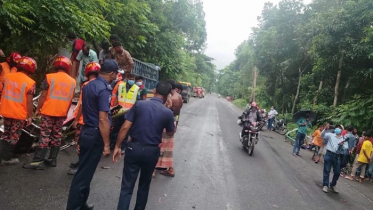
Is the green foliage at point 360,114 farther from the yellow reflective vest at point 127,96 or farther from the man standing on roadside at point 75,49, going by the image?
the man standing on roadside at point 75,49

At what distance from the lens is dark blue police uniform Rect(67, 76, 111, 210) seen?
2.97 metres

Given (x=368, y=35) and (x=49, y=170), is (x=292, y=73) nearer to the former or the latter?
(x=368, y=35)

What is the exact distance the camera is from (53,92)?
436cm

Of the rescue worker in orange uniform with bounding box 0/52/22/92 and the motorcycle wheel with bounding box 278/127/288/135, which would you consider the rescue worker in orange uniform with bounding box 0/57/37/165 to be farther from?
the motorcycle wheel with bounding box 278/127/288/135

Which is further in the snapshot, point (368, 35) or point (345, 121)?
point (345, 121)

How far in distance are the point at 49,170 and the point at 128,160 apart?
7.74ft

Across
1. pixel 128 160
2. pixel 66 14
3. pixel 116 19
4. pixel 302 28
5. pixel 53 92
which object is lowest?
pixel 128 160

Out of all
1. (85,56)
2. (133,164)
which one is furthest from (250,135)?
(133,164)

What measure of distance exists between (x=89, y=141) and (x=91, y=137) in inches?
2.0

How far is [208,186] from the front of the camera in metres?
5.23

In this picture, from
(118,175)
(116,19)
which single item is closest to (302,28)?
(116,19)

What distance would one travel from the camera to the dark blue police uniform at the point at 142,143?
303cm

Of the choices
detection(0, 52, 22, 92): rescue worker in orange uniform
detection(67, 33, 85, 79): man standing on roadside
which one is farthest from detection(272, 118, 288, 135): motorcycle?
detection(0, 52, 22, 92): rescue worker in orange uniform

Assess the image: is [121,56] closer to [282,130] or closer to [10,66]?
[10,66]
